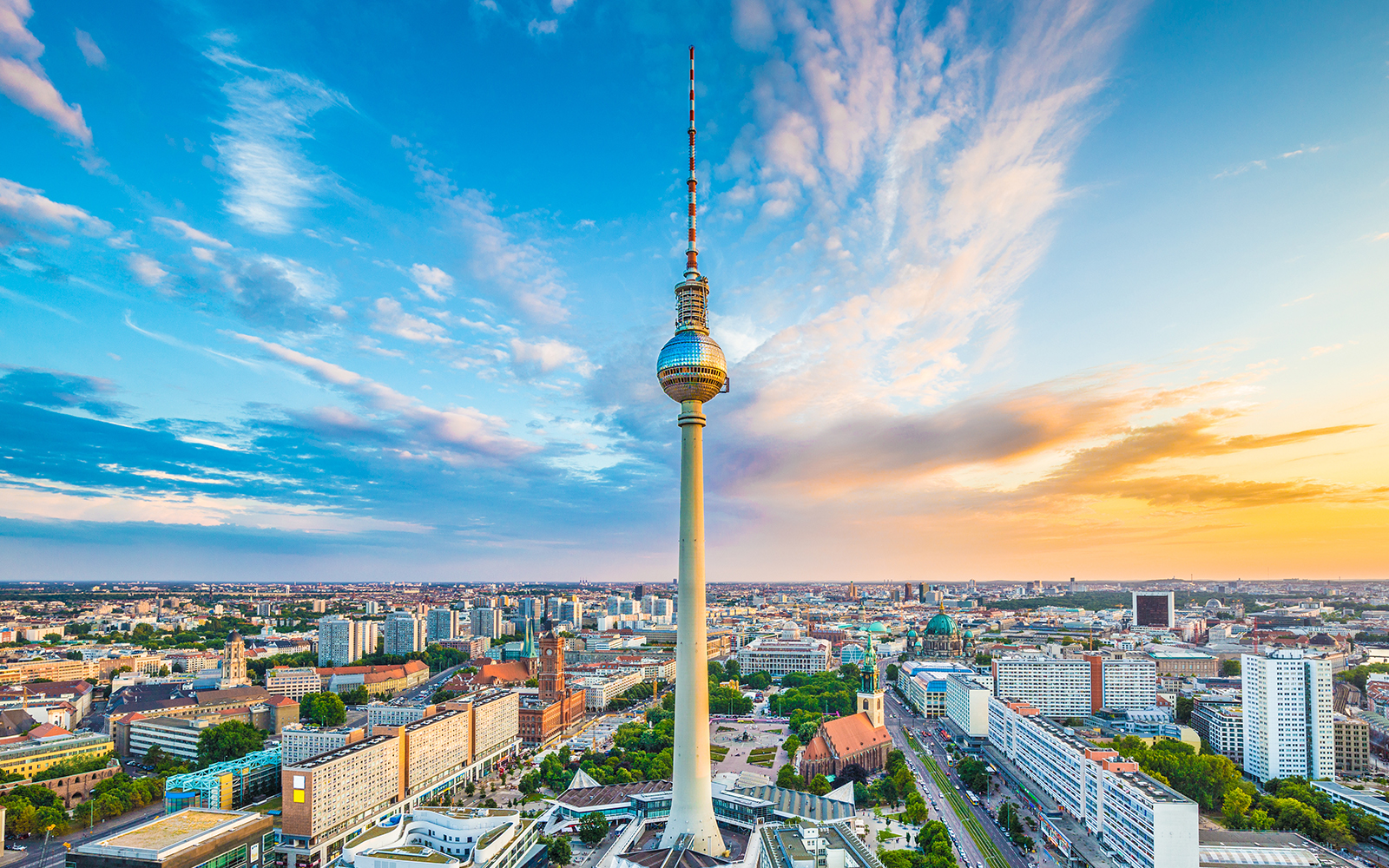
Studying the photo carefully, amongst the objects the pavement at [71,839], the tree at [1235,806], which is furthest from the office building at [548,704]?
the tree at [1235,806]

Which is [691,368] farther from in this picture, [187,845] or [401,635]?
[401,635]

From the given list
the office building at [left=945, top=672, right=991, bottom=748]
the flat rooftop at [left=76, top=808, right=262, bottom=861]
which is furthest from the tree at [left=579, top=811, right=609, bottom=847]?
the office building at [left=945, top=672, right=991, bottom=748]

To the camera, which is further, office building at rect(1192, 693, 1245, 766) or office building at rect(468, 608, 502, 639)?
office building at rect(468, 608, 502, 639)

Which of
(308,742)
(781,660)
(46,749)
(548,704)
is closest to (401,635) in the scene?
(781,660)

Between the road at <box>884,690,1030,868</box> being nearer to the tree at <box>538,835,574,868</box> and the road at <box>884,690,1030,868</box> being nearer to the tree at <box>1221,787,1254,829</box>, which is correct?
the tree at <box>1221,787,1254,829</box>

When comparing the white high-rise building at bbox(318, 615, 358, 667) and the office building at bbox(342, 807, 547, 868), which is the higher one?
the office building at bbox(342, 807, 547, 868)

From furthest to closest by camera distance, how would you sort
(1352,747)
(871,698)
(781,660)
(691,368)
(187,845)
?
(781,660)
(871,698)
(1352,747)
(691,368)
(187,845)

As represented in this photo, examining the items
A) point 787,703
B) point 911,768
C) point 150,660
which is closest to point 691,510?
point 911,768
